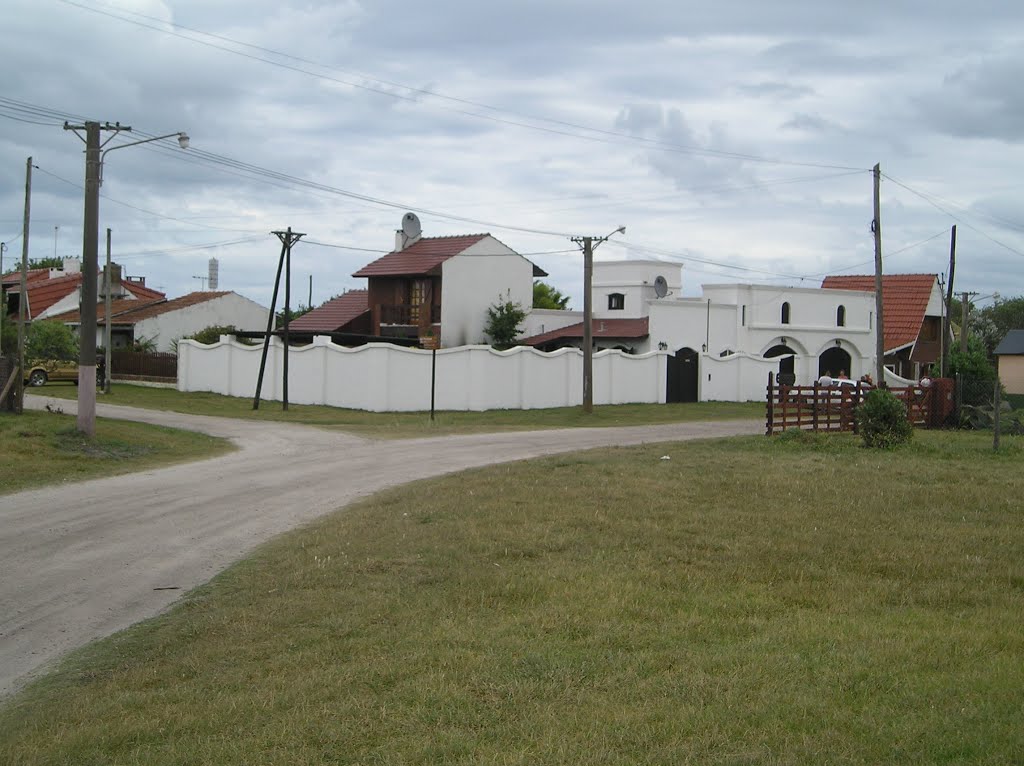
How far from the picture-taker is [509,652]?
22.7 feet

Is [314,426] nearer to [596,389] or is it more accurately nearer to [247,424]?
[247,424]

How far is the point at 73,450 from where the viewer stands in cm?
2047

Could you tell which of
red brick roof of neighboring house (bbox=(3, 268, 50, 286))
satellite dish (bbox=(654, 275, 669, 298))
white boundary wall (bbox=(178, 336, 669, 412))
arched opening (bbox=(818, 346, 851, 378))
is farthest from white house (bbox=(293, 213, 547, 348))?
red brick roof of neighboring house (bbox=(3, 268, 50, 286))

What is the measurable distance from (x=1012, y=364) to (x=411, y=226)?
36.8 m

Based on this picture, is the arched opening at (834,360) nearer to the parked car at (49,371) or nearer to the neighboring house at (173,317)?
the neighboring house at (173,317)

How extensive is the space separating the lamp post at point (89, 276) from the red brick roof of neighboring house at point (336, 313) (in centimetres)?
3166

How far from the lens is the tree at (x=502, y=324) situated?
55625 mm

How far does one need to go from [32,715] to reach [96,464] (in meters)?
14.2

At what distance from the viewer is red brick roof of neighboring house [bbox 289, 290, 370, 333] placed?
56250 mm

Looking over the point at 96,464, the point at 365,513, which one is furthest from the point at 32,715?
the point at 96,464

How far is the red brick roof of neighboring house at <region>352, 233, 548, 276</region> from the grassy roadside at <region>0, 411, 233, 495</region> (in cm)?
2869

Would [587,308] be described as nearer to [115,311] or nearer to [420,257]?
[420,257]

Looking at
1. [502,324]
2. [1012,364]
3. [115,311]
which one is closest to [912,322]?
[1012,364]

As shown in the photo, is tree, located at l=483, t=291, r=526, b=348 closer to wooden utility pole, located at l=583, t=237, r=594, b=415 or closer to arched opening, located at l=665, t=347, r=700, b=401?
arched opening, located at l=665, t=347, r=700, b=401
